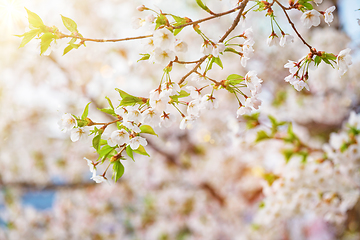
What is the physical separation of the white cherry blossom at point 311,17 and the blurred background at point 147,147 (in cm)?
268

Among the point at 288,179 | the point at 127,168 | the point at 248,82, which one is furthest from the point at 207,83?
the point at 127,168

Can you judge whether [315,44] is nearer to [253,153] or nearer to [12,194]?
[253,153]

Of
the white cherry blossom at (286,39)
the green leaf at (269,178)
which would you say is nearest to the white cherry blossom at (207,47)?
the white cherry blossom at (286,39)

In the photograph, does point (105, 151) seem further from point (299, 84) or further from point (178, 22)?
point (299, 84)

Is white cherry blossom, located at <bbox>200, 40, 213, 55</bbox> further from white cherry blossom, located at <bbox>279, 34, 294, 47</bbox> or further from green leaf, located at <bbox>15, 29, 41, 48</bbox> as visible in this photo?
green leaf, located at <bbox>15, 29, 41, 48</bbox>

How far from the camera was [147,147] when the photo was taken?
4.18 meters

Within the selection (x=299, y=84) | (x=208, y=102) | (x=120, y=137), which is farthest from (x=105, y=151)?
(x=299, y=84)

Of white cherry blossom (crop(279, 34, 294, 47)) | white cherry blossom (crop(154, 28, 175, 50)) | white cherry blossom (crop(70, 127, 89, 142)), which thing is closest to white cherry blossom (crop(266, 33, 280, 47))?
white cherry blossom (crop(279, 34, 294, 47))

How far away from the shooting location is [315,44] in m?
3.09

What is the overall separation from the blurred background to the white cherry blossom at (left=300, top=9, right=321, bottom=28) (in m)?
2.68

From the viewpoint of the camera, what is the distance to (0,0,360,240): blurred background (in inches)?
150

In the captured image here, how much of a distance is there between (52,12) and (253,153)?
12.7 ft

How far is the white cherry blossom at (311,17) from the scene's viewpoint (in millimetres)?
693

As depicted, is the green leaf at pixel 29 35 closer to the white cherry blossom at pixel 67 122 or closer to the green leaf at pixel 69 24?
the green leaf at pixel 69 24
